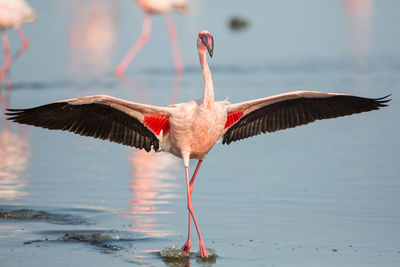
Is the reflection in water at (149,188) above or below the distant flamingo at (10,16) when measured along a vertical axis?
below

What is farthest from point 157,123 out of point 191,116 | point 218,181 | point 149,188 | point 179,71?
point 179,71

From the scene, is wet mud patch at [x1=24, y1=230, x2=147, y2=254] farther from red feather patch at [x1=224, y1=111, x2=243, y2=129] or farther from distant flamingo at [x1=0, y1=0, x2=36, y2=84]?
distant flamingo at [x1=0, y1=0, x2=36, y2=84]

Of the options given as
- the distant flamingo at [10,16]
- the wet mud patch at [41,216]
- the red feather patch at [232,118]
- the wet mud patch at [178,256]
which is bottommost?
the wet mud patch at [178,256]

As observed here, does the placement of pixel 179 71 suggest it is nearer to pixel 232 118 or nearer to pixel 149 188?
pixel 149 188

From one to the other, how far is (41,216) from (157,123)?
1.65 m

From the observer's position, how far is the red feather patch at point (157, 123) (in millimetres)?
8242

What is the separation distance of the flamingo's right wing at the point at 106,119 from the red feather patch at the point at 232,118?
2.06 feet

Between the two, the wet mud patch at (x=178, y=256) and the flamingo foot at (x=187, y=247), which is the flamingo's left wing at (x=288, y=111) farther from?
the wet mud patch at (x=178, y=256)

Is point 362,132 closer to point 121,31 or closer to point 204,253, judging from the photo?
point 204,253

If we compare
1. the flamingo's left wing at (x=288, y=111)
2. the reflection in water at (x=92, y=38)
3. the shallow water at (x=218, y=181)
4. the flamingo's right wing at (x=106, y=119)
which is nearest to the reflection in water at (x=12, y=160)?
the shallow water at (x=218, y=181)

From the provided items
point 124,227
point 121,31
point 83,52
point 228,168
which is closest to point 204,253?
point 124,227

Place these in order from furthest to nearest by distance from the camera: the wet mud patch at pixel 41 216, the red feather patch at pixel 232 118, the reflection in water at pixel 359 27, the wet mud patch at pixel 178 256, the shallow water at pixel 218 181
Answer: the reflection in water at pixel 359 27 → the wet mud patch at pixel 41 216 → the red feather patch at pixel 232 118 → the shallow water at pixel 218 181 → the wet mud patch at pixel 178 256

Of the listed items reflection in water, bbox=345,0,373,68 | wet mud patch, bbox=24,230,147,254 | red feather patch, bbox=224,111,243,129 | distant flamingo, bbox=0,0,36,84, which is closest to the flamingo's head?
red feather patch, bbox=224,111,243,129

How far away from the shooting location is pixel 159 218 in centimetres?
864
